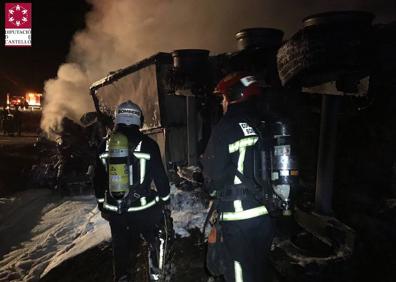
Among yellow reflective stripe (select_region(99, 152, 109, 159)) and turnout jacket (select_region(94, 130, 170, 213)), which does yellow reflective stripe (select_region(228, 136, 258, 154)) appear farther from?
yellow reflective stripe (select_region(99, 152, 109, 159))

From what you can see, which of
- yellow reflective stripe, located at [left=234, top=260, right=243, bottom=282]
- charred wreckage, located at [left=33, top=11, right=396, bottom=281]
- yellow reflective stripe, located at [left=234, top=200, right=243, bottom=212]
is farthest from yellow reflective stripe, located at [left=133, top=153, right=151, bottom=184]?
yellow reflective stripe, located at [left=234, top=260, right=243, bottom=282]

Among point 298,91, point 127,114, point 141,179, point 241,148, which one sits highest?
point 298,91

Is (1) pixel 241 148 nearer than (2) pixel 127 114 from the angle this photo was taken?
Yes

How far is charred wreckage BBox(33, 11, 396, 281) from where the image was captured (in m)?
3.50

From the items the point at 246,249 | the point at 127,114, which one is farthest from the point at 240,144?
the point at 127,114

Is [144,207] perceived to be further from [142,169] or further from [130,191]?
[142,169]

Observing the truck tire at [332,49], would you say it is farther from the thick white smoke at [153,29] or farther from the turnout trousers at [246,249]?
the thick white smoke at [153,29]

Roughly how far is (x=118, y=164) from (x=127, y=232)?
825mm

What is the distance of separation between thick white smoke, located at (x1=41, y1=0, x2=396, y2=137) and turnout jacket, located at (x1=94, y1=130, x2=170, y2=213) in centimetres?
506

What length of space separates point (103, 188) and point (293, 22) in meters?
6.88

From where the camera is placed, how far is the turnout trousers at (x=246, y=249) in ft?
9.06

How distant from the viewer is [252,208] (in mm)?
2803

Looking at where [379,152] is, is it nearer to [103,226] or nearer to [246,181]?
[246,181]

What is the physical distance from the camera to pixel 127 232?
3.59 metres
